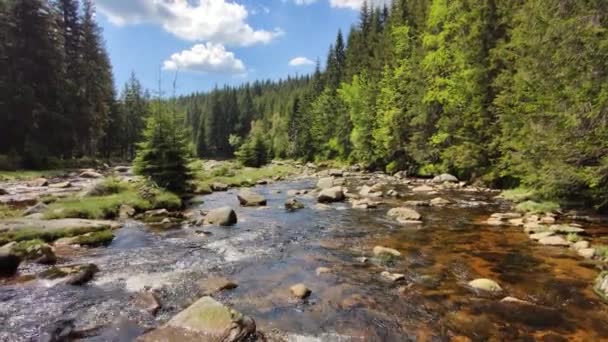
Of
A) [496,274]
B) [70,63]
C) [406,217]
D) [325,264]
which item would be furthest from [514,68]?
[70,63]

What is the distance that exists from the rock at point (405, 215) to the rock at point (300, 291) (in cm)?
749

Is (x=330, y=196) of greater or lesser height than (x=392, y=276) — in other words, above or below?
above

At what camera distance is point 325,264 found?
9.76 m

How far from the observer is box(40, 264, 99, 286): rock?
26.4 ft

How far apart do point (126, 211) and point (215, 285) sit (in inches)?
360

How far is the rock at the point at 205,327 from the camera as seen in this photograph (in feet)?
18.9

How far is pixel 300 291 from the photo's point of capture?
7.75 metres

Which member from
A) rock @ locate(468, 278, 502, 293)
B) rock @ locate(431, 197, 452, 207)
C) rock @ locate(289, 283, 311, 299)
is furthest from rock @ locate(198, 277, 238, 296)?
rock @ locate(431, 197, 452, 207)

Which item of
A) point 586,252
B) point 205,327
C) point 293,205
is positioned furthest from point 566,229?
point 205,327

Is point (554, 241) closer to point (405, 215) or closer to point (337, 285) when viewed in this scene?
point (405, 215)

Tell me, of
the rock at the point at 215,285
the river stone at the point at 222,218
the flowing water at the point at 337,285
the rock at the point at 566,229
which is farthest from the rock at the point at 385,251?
the river stone at the point at 222,218

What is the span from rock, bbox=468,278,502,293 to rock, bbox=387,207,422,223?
6.14 meters

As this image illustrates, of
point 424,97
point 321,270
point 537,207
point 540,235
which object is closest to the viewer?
point 321,270

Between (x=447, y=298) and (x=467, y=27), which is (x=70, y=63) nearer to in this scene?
(x=467, y=27)
